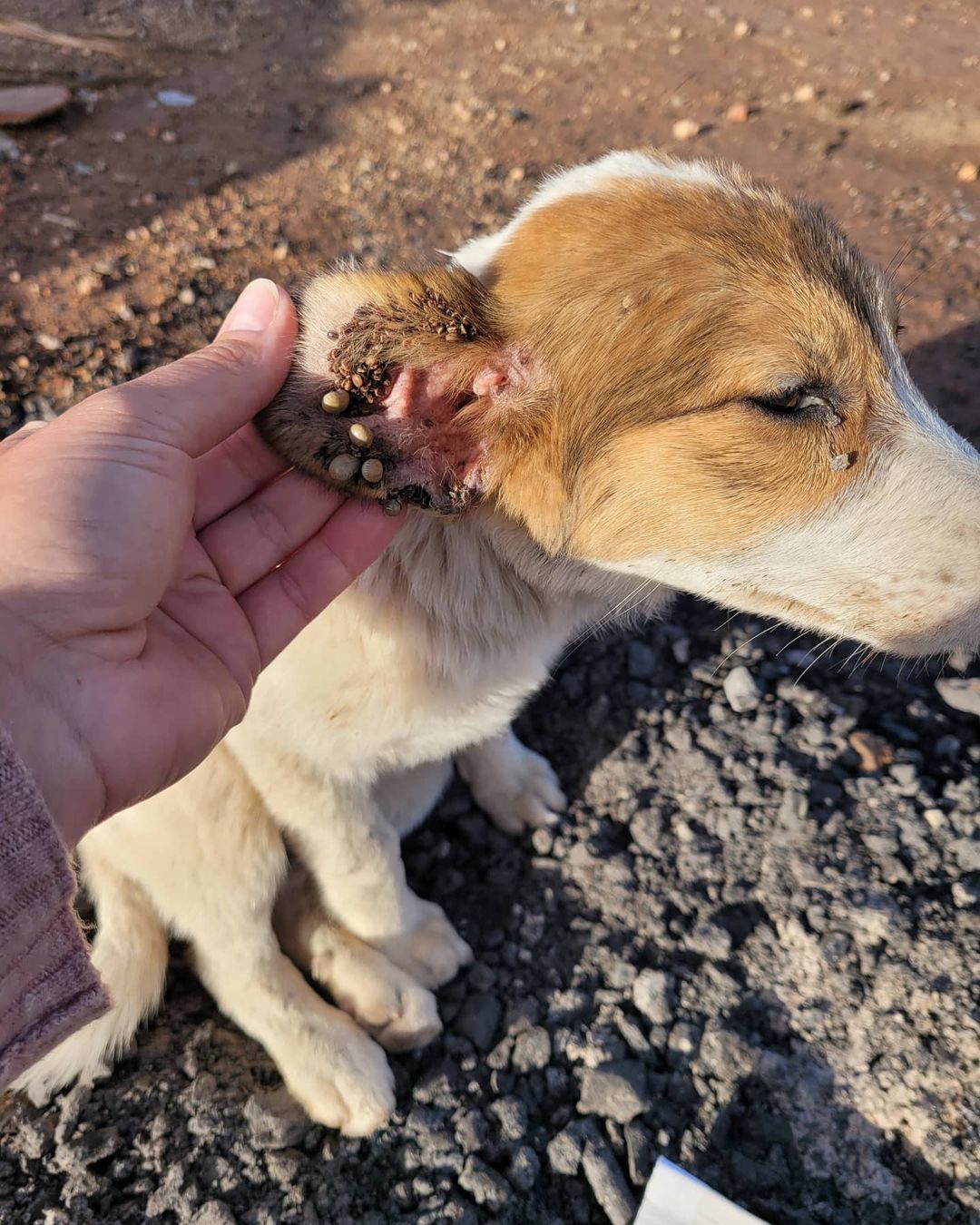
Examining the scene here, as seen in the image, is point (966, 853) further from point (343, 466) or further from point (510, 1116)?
point (343, 466)

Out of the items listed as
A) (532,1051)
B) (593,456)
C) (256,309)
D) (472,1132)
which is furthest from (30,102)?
(472,1132)

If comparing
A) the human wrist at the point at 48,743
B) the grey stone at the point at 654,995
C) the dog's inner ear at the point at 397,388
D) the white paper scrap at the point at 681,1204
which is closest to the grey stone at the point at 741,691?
the grey stone at the point at 654,995

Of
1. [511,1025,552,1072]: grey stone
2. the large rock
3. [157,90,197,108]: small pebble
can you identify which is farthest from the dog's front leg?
[157,90,197,108]: small pebble

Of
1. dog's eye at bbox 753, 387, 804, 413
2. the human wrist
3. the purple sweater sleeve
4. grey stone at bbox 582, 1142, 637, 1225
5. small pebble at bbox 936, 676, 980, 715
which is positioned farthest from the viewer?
small pebble at bbox 936, 676, 980, 715

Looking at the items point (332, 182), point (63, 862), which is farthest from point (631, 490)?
point (332, 182)

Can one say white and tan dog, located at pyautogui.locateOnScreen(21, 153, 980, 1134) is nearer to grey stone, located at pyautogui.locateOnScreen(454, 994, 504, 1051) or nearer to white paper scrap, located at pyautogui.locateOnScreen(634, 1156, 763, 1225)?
grey stone, located at pyautogui.locateOnScreen(454, 994, 504, 1051)

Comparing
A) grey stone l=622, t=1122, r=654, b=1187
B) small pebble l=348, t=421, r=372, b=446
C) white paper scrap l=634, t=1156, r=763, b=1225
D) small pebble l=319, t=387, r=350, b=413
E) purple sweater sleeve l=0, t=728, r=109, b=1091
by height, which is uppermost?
small pebble l=319, t=387, r=350, b=413
